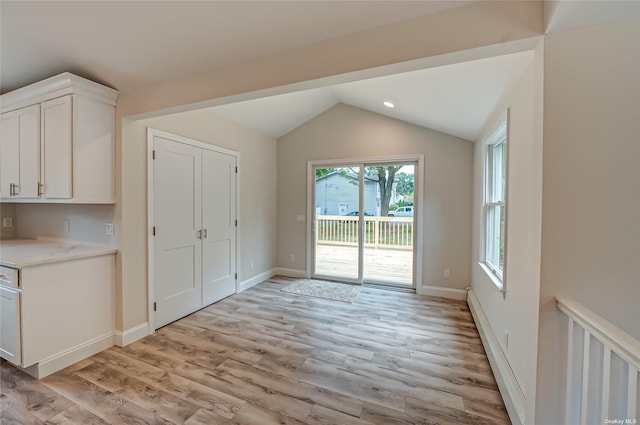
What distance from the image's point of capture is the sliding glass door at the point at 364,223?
4.31 m

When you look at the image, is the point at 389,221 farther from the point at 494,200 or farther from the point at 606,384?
the point at 606,384

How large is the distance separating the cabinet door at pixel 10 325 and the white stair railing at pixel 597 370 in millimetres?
3425

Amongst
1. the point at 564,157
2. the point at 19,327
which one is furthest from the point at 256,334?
the point at 564,157

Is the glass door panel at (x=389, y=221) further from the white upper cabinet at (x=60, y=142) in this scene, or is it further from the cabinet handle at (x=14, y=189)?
the cabinet handle at (x=14, y=189)

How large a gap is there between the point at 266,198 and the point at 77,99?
2762 mm

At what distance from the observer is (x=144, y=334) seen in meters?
2.68

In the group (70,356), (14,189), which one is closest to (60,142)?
(14,189)

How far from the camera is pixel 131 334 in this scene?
2559 millimetres

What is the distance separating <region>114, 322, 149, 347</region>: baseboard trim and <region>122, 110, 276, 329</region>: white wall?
0.16ft

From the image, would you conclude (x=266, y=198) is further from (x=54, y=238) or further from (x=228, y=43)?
(x=228, y=43)

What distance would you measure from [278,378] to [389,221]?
3.12m

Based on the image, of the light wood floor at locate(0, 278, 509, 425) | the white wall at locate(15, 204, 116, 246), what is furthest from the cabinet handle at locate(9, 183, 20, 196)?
the light wood floor at locate(0, 278, 509, 425)

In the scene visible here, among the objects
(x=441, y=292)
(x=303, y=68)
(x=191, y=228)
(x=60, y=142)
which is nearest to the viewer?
(x=303, y=68)

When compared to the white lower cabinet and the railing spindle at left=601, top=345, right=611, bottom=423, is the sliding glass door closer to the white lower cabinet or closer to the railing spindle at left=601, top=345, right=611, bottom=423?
the white lower cabinet
